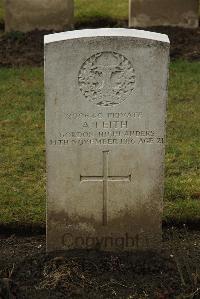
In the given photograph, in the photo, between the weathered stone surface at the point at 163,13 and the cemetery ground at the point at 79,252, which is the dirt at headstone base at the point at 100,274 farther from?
the weathered stone surface at the point at 163,13

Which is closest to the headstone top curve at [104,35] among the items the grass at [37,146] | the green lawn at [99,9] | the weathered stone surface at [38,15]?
the grass at [37,146]

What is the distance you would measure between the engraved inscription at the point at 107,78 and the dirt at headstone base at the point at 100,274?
1167mm

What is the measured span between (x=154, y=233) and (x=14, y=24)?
22.3 ft

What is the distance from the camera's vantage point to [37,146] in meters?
7.99

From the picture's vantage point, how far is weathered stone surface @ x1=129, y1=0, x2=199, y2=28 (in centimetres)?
1170

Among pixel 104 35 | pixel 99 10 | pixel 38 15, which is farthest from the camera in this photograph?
pixel 99 10

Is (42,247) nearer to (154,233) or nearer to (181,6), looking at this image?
(154,233)

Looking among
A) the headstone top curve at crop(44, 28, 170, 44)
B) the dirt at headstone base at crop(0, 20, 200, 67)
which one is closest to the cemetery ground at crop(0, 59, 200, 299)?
Answer: the headstone top curve at crop(44, 28, 170, 44)

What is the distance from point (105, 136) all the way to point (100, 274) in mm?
985

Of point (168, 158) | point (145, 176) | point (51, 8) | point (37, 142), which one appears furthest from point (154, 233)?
point (51, 8)

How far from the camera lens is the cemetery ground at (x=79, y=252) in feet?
17.1

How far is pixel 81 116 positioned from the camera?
5305mm

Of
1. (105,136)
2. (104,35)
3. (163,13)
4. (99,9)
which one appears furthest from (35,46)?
(104,35)

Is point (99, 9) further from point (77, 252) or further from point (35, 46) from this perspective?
point (77, 252)
